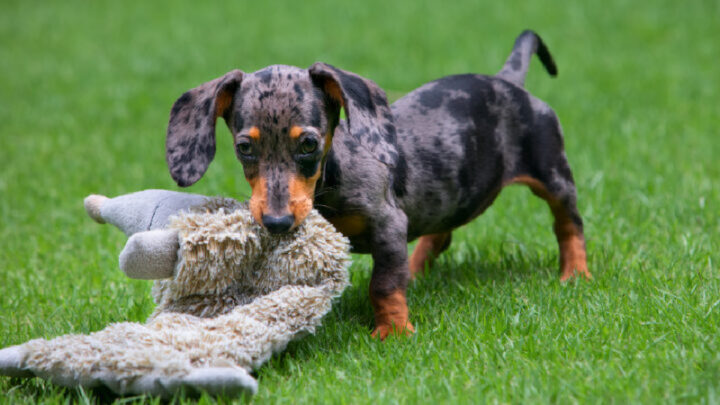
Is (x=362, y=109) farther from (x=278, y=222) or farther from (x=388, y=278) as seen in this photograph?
(x=388, y=278)

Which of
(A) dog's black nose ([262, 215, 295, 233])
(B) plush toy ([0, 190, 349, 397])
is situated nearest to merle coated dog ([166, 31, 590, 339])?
(A) dog's black nose ([262, 215, 295, 233])

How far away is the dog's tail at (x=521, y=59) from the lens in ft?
14.3

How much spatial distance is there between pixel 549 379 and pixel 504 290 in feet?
3.52

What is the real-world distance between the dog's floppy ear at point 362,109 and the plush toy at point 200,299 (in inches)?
13.8

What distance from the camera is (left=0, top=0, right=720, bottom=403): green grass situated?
2895 millimetres

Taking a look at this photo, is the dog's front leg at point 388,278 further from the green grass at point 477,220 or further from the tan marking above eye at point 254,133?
the tan marking above eye at point 254,133

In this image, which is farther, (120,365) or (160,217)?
(160,217)

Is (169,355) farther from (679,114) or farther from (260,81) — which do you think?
(679,114)

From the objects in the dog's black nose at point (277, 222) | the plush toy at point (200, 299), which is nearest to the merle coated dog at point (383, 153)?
the dog's black nose at point (277, 222)

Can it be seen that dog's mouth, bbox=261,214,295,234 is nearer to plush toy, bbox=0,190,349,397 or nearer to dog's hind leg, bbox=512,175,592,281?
plush toy, bbox=0,190,349,397

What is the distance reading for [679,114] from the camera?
7.21m

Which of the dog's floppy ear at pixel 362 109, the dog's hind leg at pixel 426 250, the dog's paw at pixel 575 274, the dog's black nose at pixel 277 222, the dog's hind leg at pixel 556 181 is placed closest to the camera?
the dog's black nose at pixel 277 222

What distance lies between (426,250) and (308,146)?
1.72m

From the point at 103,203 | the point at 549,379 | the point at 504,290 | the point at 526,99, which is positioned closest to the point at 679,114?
the point at 526,99
